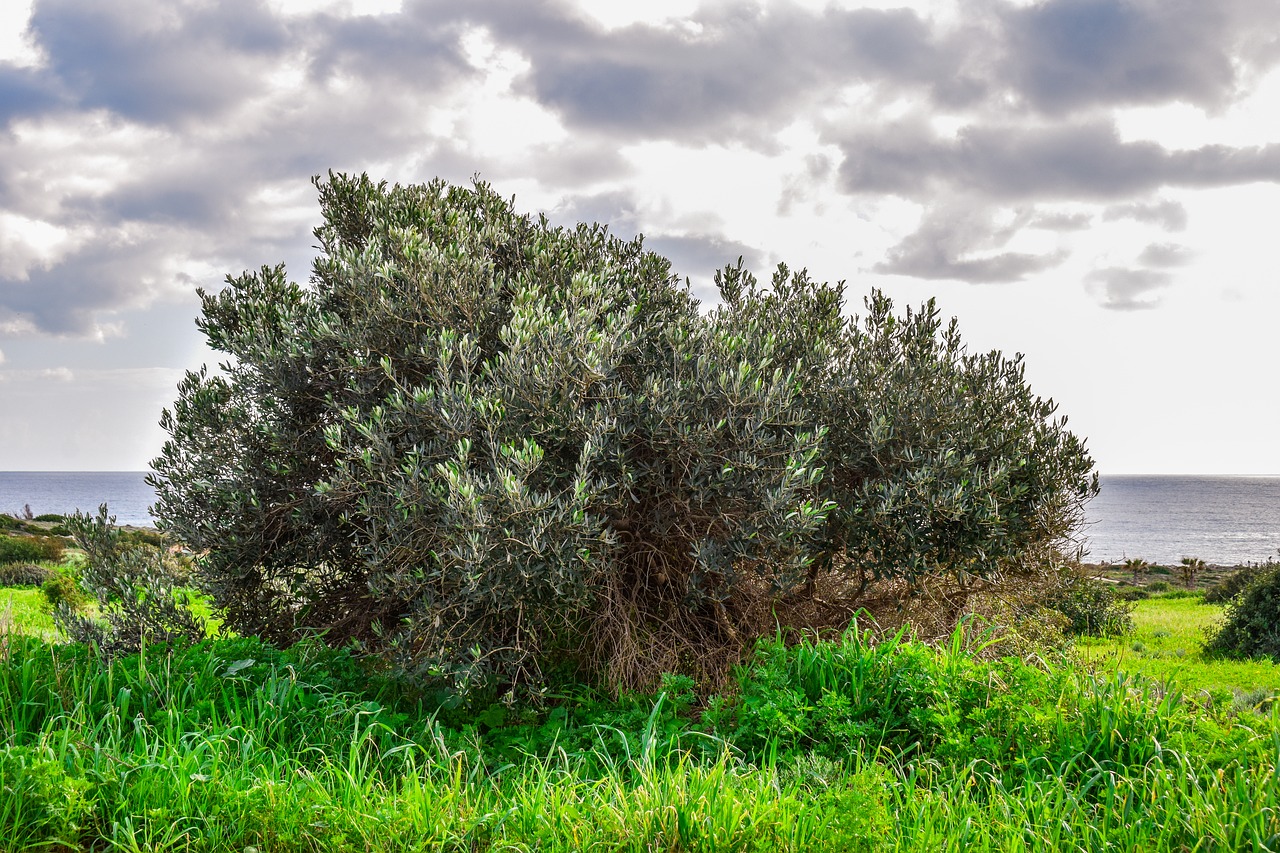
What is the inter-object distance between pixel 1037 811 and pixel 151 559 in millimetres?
7804

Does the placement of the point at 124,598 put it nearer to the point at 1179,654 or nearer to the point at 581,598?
the point at 581,598

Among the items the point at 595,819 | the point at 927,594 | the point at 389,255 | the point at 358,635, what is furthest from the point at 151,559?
the point at 927,594

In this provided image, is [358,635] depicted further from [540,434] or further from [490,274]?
[490,274]

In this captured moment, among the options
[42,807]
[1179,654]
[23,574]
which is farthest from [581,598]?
[23,574]

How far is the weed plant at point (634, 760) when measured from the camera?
3.91 m

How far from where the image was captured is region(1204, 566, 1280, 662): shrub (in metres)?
15.3

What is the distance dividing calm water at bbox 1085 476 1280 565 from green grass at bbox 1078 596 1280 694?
4248 centimetres

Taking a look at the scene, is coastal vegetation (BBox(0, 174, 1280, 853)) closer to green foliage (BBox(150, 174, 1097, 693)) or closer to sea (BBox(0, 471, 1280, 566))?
green foliage (BBox(150, 174, 1097, 693))

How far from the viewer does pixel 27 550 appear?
23.6m

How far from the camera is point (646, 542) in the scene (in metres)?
6.92

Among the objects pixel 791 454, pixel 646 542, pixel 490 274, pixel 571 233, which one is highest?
pixel 571 233

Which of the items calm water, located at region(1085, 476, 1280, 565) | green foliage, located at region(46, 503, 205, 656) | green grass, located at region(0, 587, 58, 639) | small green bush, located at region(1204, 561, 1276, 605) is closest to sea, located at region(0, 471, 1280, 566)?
calm water, located at region(1085, 476, 1280, 565)

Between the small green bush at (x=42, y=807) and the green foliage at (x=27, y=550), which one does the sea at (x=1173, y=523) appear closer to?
the green foliage at (x=27, y=550)

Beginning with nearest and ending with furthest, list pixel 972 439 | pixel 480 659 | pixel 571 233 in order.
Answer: pixel 480 659, pixel 972 439, pixel 571 233
